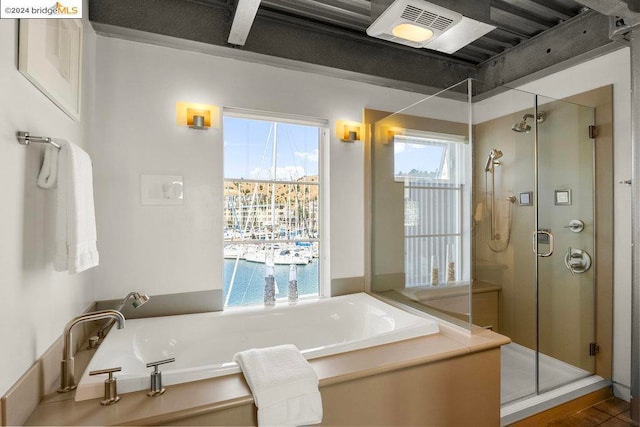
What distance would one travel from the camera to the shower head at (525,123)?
2471 mm

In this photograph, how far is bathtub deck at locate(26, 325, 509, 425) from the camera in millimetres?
1210

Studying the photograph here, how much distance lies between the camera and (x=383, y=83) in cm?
293

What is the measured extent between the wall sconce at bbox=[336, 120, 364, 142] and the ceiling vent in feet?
2.80

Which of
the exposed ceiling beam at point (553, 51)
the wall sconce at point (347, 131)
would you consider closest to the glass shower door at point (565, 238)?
→ the exposed ceiling beam at point (553, 51)

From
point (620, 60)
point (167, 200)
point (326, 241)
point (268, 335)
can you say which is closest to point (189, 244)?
point (167, 200)

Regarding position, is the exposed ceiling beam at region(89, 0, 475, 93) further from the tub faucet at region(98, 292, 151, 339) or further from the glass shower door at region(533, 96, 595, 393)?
the tub faucet at region(98, 292, 151, 339)

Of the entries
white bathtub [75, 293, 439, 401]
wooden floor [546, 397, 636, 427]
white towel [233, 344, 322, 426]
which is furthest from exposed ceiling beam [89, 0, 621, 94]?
wooden floor [546, 397, 636, 427]

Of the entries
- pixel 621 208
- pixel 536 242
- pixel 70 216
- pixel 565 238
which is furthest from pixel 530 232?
pixel 70 216

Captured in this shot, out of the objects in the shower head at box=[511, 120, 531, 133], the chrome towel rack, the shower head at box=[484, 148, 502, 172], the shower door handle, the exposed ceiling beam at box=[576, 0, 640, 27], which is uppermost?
the exposed ceiling beam at box=[576, 0, 640, 27]

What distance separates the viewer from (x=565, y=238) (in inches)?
99.0

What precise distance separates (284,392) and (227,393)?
240 millimetres

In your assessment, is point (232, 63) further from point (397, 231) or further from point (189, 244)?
point (397, 231)

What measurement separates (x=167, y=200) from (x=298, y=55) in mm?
1493

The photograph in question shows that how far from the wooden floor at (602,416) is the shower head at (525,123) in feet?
6.64
